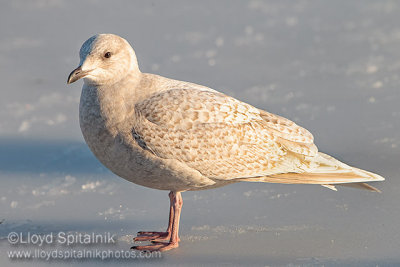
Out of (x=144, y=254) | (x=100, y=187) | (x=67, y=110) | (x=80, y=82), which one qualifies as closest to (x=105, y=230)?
(x=144, y=254)

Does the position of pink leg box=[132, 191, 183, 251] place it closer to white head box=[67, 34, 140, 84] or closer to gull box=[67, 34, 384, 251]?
gull box=[67, 34, 384, 251]

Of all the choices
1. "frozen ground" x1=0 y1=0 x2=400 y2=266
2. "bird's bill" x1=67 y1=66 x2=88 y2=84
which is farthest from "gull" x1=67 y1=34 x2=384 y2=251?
"frozen ground" x1=0 y1=0 x2=400 y2=266

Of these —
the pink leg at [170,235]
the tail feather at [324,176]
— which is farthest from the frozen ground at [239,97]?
the tail feather at [324,176]

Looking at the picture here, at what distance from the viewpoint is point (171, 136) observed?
5070 mm

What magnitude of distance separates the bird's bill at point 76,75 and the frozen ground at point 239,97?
1215mm

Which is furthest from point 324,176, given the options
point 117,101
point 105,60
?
point 105,60

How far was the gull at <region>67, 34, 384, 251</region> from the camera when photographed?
5.05m

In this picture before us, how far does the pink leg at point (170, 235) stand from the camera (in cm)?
518

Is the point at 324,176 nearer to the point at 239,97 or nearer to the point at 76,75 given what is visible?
the point at 76,75

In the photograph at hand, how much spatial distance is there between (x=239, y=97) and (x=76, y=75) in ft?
11.1

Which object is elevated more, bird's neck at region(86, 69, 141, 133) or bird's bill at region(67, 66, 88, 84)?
bird's bill at region(67, 66, 88, 84)

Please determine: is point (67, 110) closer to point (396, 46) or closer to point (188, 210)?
point (188, 210)

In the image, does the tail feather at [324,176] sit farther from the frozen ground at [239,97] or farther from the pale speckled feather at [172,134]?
the frozen ground at [239,97]

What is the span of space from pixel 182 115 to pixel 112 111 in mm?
506
